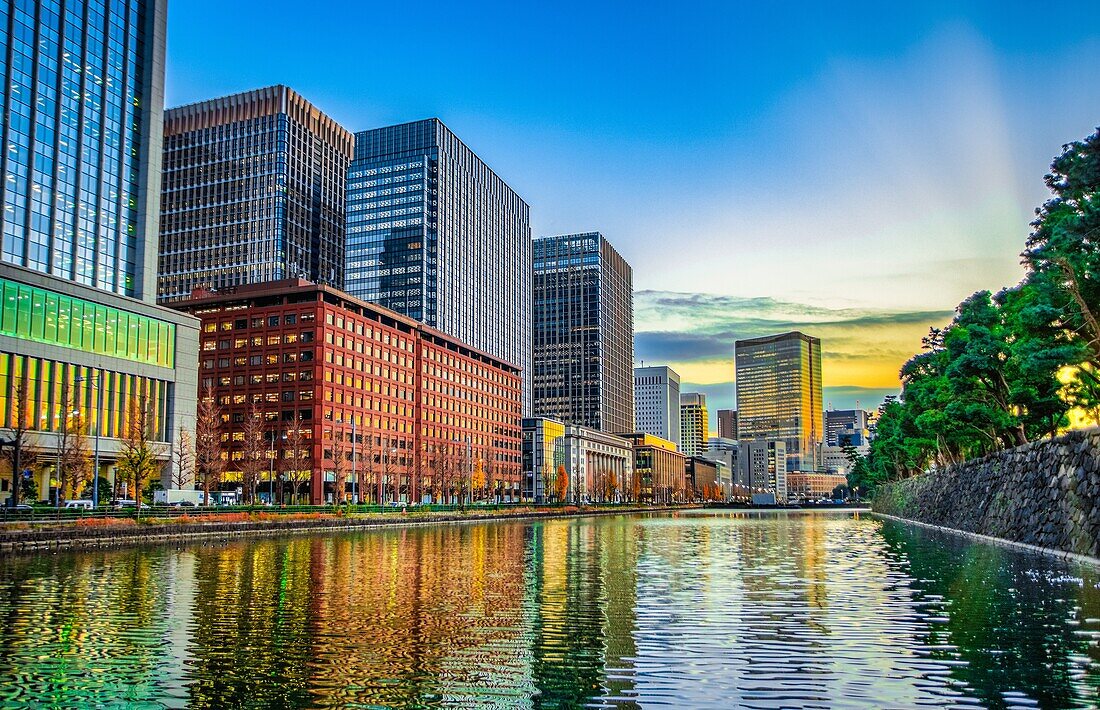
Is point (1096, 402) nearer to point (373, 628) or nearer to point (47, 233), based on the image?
point (373, 628)

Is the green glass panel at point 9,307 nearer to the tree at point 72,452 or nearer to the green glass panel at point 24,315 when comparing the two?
the green glass panel at point 24,315

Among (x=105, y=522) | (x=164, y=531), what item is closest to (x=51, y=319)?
(x=105, y=522)

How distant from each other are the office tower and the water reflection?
69550 millimetres

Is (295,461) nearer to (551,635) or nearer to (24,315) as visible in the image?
(24,315)

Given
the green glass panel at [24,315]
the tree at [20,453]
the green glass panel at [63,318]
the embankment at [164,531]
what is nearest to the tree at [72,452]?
the tree at [20,453]

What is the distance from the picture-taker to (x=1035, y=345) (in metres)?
46.2

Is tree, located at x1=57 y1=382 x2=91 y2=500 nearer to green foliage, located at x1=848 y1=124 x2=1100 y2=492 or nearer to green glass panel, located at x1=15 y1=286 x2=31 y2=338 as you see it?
green glass panel, located at x1=15 y1=286 x2=31 y2=338

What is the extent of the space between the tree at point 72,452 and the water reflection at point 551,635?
41.0 m

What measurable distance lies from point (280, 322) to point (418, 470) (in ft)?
121

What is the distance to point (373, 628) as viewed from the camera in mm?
22234

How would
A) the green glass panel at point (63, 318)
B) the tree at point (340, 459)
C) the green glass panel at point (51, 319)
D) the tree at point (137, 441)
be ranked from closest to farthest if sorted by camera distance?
the tree at point (137, 441) → the green glass panel at point (51, 319) → the green glass panel at point (63, 318) → the tree at point (340, 459)

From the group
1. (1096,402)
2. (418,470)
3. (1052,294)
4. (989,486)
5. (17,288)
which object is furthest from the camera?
(418,470)

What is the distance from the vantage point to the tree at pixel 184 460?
10951 centimetres

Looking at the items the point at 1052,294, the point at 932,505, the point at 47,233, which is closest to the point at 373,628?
the point at 1052,294
